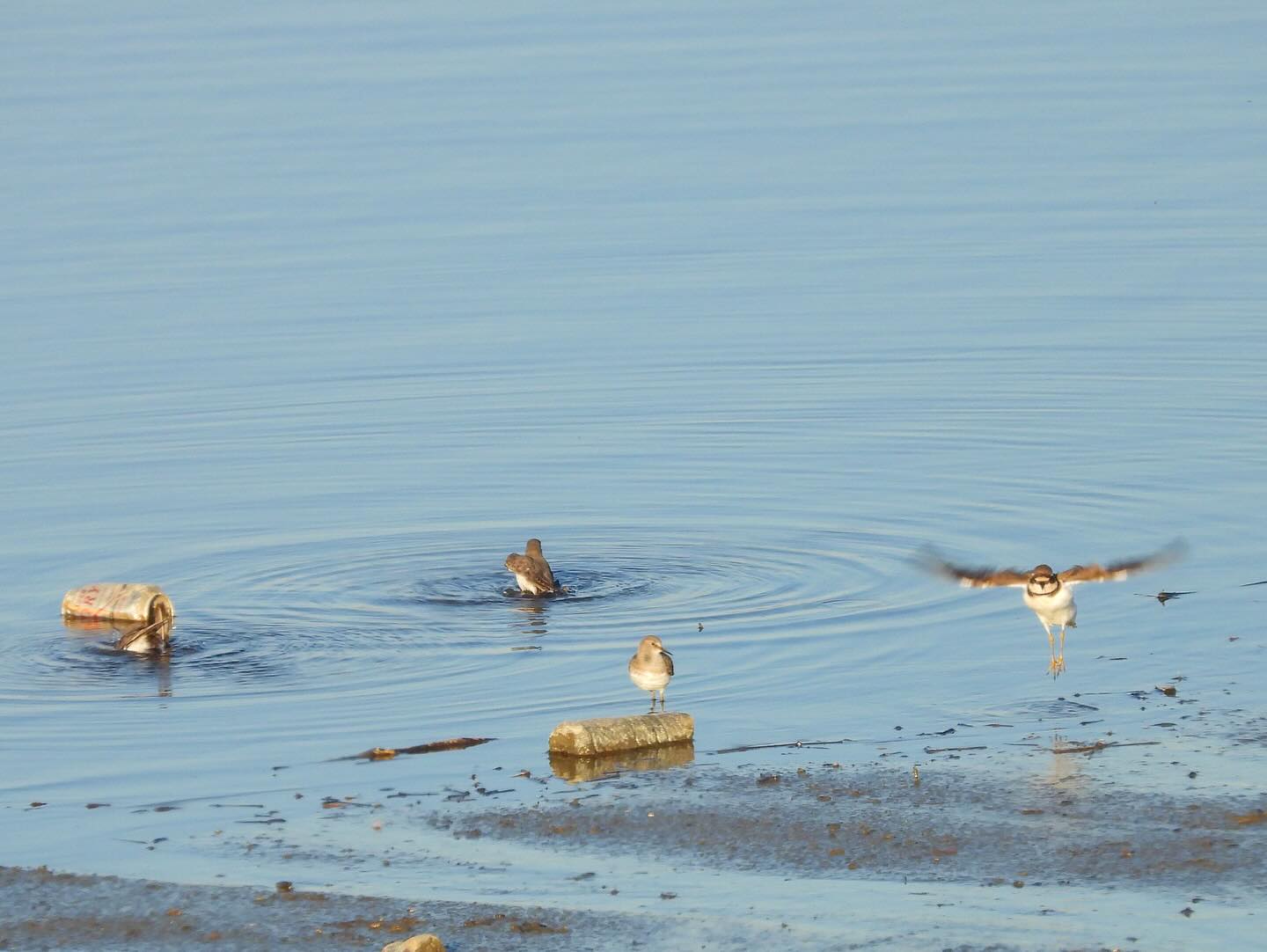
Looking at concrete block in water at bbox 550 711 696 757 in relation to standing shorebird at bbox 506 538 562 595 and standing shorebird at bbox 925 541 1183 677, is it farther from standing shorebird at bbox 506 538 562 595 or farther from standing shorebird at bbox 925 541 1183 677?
standing shorebird at bbox 506 538 562 595

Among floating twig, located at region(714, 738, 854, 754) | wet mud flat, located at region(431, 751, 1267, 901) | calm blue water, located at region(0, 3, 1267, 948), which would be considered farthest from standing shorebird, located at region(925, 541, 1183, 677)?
wet mud flat, located at region(431, 751, 1267, 901)

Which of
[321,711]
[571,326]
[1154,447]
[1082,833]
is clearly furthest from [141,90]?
[1082,833]

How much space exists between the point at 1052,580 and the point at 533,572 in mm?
4750

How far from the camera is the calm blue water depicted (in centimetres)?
1501

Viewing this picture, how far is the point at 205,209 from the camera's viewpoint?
35.7m

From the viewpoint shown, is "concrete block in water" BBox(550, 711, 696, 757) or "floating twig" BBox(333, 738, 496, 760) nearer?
"concrete block in water" BBox(550, 711, 696, 757)

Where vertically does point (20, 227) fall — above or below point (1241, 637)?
above

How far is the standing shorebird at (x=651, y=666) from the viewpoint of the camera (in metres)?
13.7

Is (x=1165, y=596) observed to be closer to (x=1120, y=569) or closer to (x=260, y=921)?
(x=1120, y=569)

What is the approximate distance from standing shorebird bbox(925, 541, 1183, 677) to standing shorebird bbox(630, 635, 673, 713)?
2.01 metres

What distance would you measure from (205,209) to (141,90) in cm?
1355

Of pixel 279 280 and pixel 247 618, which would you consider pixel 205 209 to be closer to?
pixel 279 280

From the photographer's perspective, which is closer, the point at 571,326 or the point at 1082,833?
the point at 1082,833

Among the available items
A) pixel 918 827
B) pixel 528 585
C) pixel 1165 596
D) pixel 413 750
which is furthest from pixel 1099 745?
pixel 528 585
